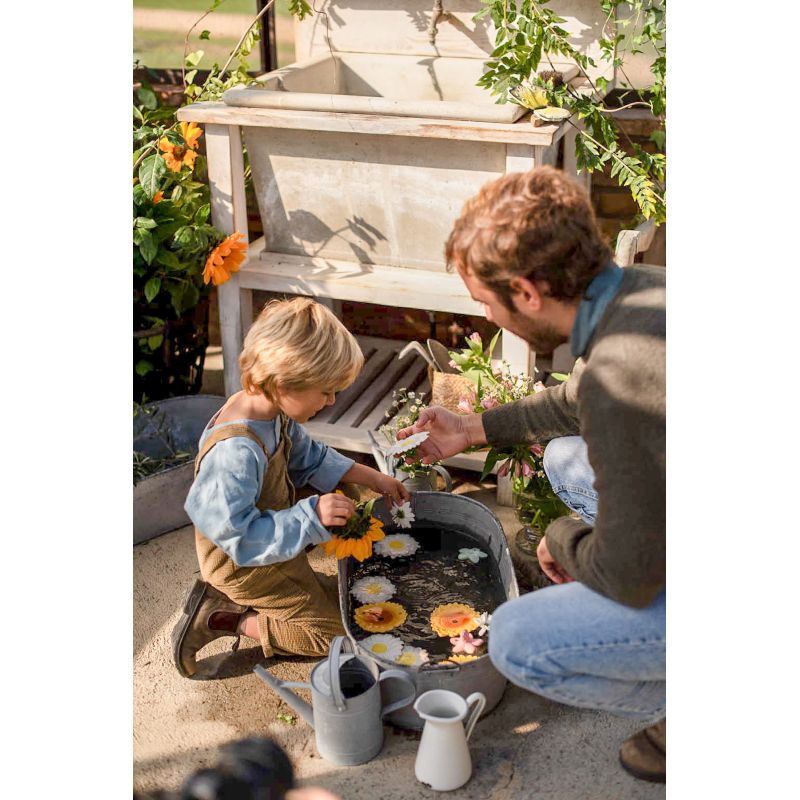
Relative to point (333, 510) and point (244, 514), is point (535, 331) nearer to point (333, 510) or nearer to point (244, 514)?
point (333, 510)

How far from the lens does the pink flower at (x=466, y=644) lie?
7.16ft

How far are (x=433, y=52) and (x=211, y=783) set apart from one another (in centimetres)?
238

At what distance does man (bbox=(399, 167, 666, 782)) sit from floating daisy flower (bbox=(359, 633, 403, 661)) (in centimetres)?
45

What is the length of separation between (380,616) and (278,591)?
0.26 m

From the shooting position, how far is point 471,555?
2500mm

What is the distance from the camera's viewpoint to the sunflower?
7.26ft

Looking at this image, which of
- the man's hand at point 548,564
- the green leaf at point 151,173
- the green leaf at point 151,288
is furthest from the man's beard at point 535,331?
the green leaf at point 151,173

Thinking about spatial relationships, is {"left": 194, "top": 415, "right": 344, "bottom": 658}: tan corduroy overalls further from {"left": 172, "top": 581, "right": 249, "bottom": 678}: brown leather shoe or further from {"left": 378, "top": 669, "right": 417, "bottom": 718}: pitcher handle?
{"left": 378, "top": 669, "right": 417, "bottom": 718}: pitcher handle

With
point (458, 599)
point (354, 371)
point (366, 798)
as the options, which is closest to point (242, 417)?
point (354, 371)

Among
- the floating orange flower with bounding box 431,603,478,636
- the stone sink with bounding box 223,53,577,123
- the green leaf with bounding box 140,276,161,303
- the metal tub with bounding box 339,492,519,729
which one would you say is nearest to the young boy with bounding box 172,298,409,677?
the metal tub with bounding box 339,492,519,729

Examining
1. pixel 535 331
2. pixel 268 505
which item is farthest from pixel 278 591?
pixel 535 331

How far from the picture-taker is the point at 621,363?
1.51m
